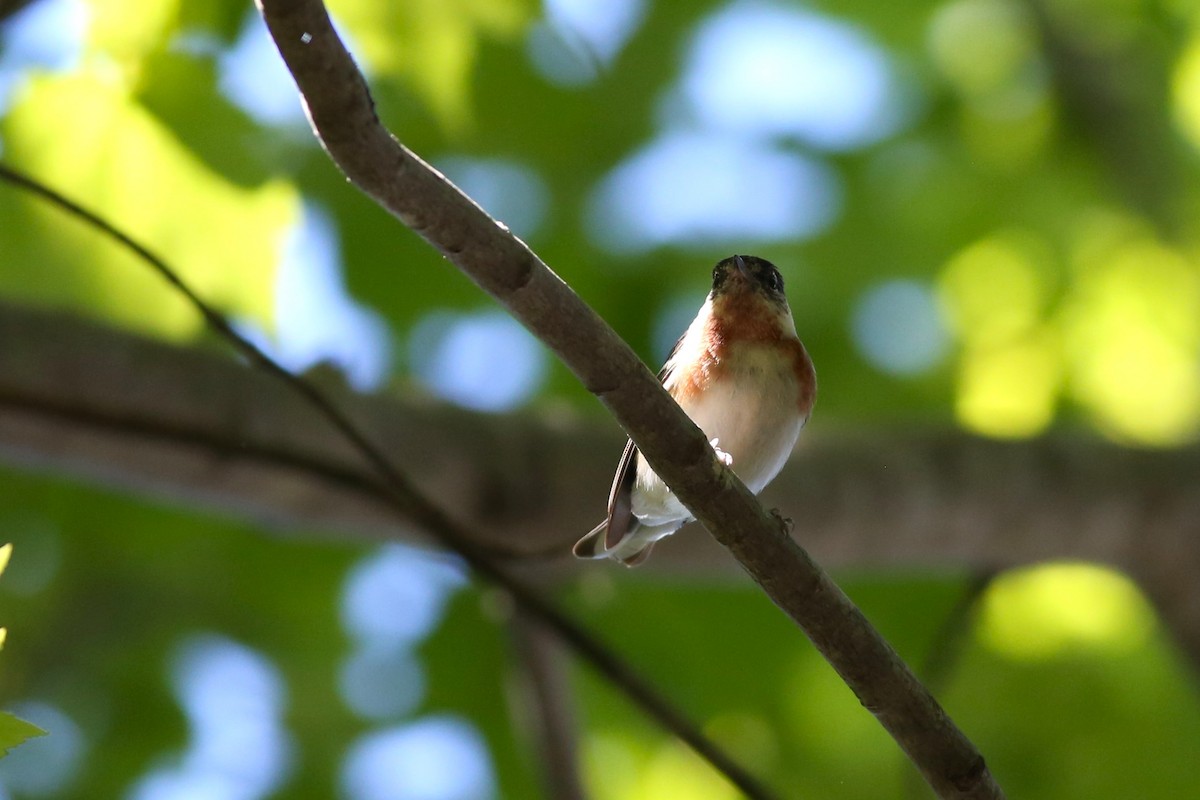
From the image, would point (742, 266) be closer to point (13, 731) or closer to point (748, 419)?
point (748, 419)

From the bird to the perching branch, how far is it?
586 mm

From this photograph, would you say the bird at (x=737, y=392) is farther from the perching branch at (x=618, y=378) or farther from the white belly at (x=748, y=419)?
the perching branch at (x=618, y=378)

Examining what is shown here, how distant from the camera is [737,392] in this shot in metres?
2.57

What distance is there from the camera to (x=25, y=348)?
3.40 metres

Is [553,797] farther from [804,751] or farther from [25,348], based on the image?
[25,348]

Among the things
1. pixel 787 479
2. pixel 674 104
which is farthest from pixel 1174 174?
pixel 787 479

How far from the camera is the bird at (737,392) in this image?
2.56 meters

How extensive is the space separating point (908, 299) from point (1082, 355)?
2.85 feet

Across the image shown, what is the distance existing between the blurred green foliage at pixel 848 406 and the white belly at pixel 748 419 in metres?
1.91

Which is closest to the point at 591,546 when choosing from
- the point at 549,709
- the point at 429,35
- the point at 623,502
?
the point at 623,502

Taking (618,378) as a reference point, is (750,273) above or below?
above

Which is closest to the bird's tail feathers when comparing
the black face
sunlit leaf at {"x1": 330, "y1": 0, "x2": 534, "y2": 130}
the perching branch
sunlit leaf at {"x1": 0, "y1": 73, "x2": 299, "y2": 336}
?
the black face

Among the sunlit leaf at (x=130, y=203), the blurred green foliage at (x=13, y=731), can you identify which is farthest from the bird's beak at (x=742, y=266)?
the blurred green foliage at (x=13, y=731)

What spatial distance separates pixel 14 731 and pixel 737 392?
1.48 metres
